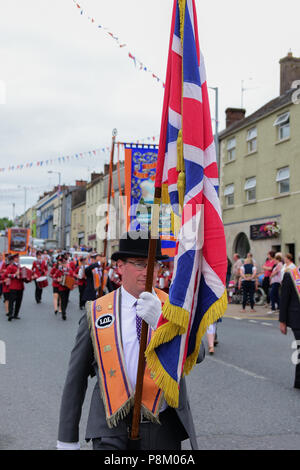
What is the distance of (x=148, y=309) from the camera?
2771mm

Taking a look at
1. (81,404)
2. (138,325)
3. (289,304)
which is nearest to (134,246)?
(138,325)

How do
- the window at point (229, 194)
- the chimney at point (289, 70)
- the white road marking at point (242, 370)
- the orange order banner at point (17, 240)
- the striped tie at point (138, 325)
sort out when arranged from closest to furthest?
the striped tie at point (138, 325), the white road marking at point (242, 370), the chimney at point (289, 70), the window at point (229, 194), the orange order banner at point (17, 240)

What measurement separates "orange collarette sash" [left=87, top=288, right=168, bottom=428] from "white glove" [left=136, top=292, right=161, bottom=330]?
23 cm

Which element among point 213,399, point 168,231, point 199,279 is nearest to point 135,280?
point 199,279

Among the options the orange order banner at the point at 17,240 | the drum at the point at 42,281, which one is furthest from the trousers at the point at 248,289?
the orange order banner at the point at 17,240

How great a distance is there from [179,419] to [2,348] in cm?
817

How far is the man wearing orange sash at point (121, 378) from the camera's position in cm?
279

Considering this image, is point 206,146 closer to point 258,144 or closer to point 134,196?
point 134,196

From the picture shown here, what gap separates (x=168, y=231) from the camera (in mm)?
4078

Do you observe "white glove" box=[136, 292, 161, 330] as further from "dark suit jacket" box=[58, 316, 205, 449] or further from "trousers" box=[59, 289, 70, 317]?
"trousers" box=[59, 289, 70, 317]

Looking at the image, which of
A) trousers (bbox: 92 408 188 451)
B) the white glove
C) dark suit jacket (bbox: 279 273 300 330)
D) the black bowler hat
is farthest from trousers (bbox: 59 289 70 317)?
the white glove

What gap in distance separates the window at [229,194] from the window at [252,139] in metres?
2.86

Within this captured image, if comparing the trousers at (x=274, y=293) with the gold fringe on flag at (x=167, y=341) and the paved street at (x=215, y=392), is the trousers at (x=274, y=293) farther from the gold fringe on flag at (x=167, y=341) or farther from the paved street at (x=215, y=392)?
the gold fringe on flag at (x=167, y=341)

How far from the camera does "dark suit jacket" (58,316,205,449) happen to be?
2820mm
